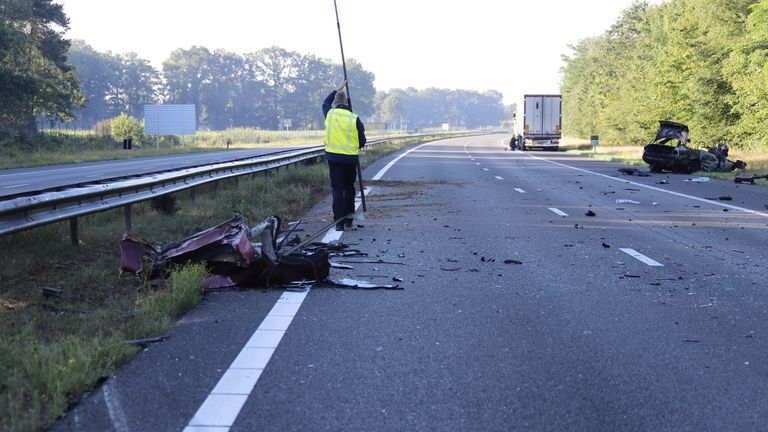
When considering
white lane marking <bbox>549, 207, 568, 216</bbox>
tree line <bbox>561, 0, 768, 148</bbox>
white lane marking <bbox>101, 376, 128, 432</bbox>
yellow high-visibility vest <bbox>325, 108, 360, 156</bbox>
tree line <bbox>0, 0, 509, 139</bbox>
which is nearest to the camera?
white lane marking <bbox>101, 376, 128, 432</bbox>

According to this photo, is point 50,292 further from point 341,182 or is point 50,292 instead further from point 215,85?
point 215,85

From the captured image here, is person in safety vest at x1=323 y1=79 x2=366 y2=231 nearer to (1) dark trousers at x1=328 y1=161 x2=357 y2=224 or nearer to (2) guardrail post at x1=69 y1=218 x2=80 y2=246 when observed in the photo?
(1) dark trousers at x1=328 y1=161 x2=357 y2=224

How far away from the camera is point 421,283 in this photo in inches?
311

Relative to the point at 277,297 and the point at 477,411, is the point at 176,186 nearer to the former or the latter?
the point at 277,297

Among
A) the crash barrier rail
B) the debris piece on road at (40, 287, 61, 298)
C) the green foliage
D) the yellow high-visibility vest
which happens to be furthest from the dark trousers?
the green foliage

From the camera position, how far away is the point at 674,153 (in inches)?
1058

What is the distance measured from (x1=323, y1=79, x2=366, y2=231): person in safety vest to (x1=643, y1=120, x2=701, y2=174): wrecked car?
17720mm

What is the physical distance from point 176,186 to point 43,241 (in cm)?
375

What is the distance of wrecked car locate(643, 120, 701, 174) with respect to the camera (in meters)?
26.9

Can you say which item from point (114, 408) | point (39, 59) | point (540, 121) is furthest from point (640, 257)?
point (39, 59)

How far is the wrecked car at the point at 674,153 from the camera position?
26.9m

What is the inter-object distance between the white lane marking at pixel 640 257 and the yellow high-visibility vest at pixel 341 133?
Answer: 425 cm

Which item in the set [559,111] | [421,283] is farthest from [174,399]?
[559,111]

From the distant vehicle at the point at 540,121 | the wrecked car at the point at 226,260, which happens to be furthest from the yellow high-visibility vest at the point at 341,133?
the distant vehicle at the point at 540,121
